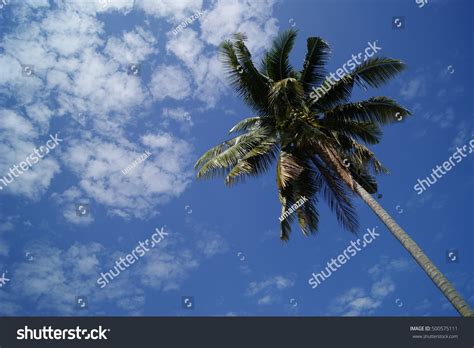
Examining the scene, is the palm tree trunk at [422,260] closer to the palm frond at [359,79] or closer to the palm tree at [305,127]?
the palm tree at [305,127]

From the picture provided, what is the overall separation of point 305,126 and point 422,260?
6.62 meters

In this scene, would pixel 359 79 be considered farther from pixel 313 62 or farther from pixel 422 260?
pixel 422 260

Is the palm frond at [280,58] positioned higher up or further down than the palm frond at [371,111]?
higher up

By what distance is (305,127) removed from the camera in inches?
547

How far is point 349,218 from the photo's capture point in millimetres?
14211

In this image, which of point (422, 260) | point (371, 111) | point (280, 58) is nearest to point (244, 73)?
point (280, 58)

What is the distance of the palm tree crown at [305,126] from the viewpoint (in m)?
13.8

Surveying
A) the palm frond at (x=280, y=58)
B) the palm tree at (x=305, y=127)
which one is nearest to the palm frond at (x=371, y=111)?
the palm tree at (x=305, y=127)

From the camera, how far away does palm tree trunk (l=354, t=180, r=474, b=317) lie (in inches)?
328

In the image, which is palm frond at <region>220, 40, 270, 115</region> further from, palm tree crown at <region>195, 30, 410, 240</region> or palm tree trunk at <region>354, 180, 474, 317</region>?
palm tree trunk at <region>354, 180, 474, 317</region>

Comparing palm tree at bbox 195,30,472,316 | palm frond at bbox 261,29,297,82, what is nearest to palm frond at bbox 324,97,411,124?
palm tree at bbox 195,30,472,316
